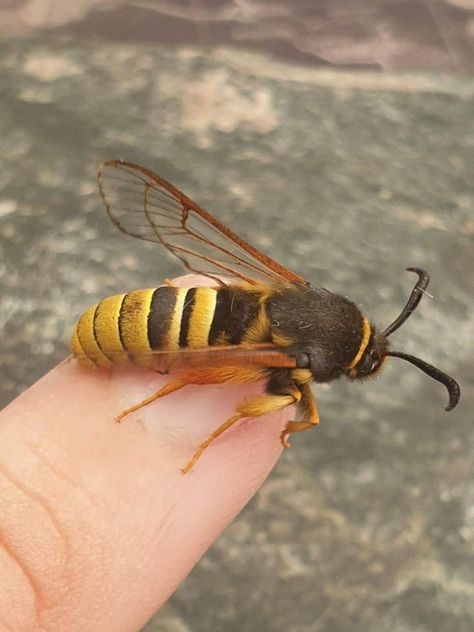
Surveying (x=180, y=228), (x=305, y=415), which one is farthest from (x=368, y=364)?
(x=180, y=228)

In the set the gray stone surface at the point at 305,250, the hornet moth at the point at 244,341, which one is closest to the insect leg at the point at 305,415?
the hornet moth at the point at 244,341

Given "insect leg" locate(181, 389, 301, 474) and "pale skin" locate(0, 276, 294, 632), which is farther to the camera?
"insect leg" locate(181, 389, 301, 474)

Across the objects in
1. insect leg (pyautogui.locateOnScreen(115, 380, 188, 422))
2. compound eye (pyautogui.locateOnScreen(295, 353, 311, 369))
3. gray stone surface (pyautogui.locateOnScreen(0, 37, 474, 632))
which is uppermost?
compound eye (pyautogui.locateOnScreen(295, 353, 311, 369))

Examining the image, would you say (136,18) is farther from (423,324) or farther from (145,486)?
(145,486)

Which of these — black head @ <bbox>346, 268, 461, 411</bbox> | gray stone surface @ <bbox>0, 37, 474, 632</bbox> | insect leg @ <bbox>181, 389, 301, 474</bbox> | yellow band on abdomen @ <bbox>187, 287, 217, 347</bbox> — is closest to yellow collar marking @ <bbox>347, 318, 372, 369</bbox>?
black head @ <bbox>346, 268, 461, 411</bbox>

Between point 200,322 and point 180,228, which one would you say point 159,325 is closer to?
point 200,322

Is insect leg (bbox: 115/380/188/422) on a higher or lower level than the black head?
lower

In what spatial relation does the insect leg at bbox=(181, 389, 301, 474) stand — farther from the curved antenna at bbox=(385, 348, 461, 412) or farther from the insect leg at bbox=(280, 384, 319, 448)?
the curved antenna at bbox=(385, 348, 461, 412)
